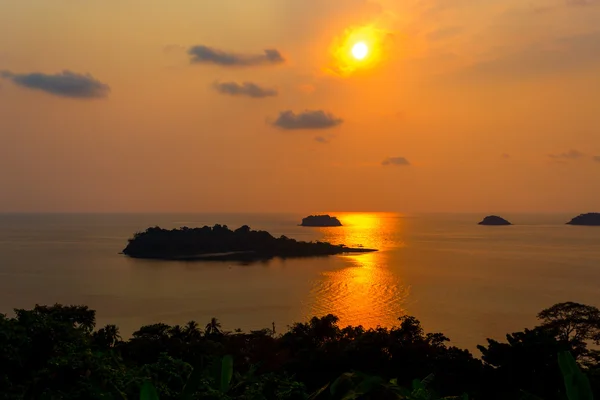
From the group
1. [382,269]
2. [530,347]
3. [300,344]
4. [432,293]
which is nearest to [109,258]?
[382,269]

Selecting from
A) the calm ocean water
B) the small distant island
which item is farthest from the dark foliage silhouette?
the small distant island

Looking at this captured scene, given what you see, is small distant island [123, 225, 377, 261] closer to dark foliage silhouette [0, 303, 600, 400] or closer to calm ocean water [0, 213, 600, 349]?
calm ocean water [0, 213, 600, 349]

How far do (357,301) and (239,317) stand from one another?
16.9 m

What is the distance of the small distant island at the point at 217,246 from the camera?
4459 inches

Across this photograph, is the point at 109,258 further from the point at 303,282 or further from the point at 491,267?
the point at 491,267

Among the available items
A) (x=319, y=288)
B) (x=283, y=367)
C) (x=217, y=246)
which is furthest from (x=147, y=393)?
(x=217, y=246)

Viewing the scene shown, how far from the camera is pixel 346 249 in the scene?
12544 centimetres

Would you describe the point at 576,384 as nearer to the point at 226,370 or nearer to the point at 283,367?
the point at 226,370

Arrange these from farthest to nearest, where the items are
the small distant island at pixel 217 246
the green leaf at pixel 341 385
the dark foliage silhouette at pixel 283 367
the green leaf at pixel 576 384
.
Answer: the small distant island at pixel 217 246
the dark foliage silhouette at pixel 283 367
the green leaf at pixel 341 385
the green leaf at pixel 576 384

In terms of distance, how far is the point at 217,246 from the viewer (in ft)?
398

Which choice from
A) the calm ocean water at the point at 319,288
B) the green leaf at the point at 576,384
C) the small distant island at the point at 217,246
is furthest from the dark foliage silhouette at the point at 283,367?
the small distant island at the point at 217,246

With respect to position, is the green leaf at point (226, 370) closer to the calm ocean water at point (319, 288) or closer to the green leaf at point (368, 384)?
the green leaf at point (368, 384)

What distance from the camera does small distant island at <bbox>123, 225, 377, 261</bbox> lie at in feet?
372

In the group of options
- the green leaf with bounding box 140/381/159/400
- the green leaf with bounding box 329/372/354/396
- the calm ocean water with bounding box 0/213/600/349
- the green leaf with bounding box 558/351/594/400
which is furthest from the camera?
the calm ocean water with bounding box 0/213/600/349
